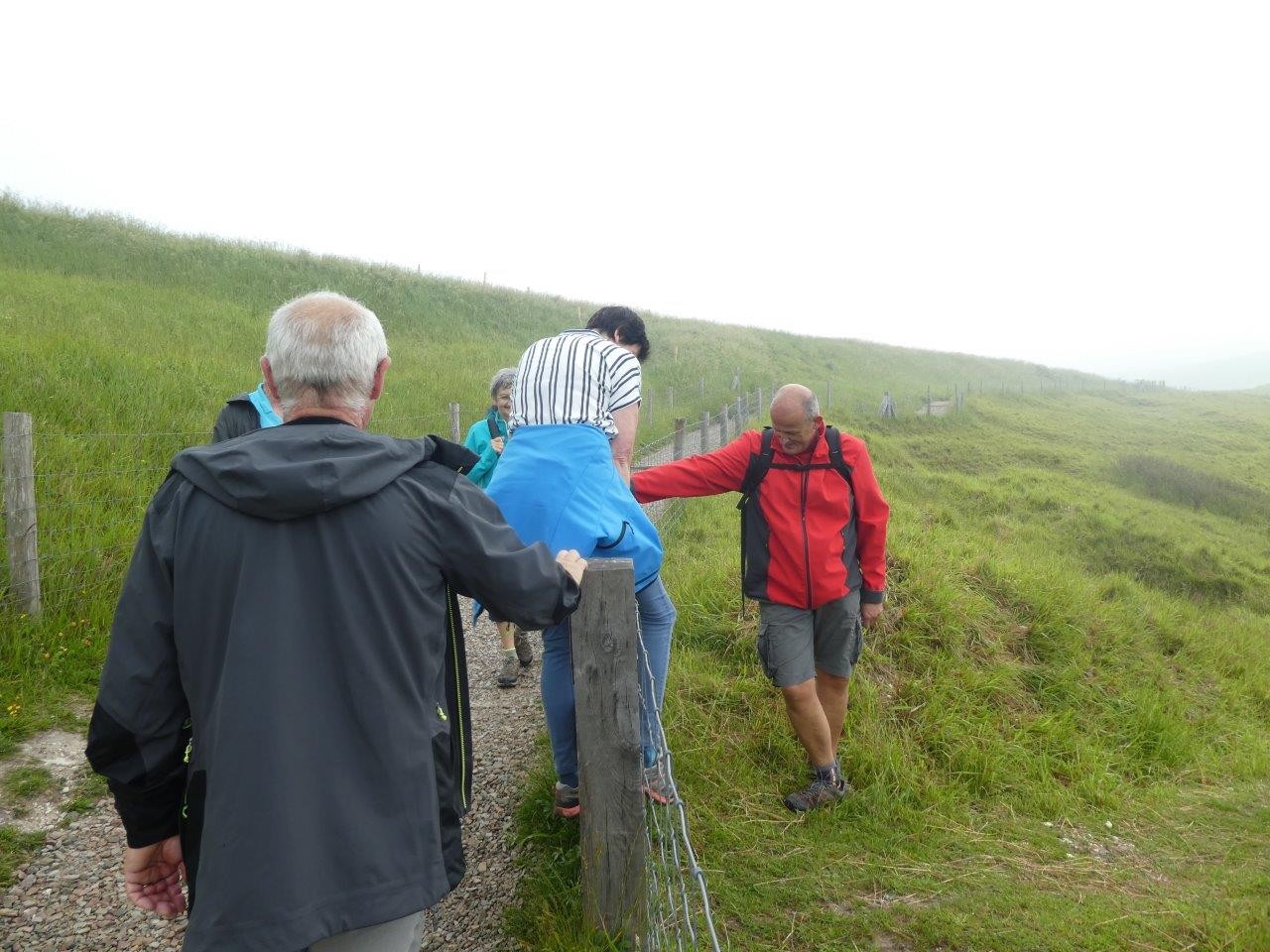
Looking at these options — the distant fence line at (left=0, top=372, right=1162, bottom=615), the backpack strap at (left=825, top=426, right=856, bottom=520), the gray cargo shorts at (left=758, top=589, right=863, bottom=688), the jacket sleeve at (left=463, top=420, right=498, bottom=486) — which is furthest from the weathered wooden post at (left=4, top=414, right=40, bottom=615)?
the backpack strap at (left=825, top=426, right=856, bottom=520)

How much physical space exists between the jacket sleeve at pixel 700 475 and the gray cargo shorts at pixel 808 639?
67 centimetres

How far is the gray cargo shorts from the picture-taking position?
149 inches

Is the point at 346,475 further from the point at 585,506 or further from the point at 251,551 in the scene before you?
Answer: the point at 585,506

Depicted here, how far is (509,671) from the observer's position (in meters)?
5.07

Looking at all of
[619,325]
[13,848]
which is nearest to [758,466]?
[619,325]

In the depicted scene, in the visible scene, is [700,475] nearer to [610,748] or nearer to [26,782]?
[610,748]

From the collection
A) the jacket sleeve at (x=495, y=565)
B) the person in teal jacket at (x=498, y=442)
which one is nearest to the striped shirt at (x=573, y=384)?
the jacket sleeve at (x=495, y=565)

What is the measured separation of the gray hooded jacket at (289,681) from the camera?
1.39 meters

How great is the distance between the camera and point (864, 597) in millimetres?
3980

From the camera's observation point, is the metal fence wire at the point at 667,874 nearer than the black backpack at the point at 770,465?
Yes

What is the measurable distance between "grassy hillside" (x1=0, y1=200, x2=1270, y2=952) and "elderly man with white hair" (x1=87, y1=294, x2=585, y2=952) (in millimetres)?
1476

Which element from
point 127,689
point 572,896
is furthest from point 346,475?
point 572,896

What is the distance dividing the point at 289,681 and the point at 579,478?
1.31 m

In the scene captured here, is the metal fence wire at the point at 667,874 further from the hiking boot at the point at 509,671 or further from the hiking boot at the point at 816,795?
the hiking boot at the point at 509,671
